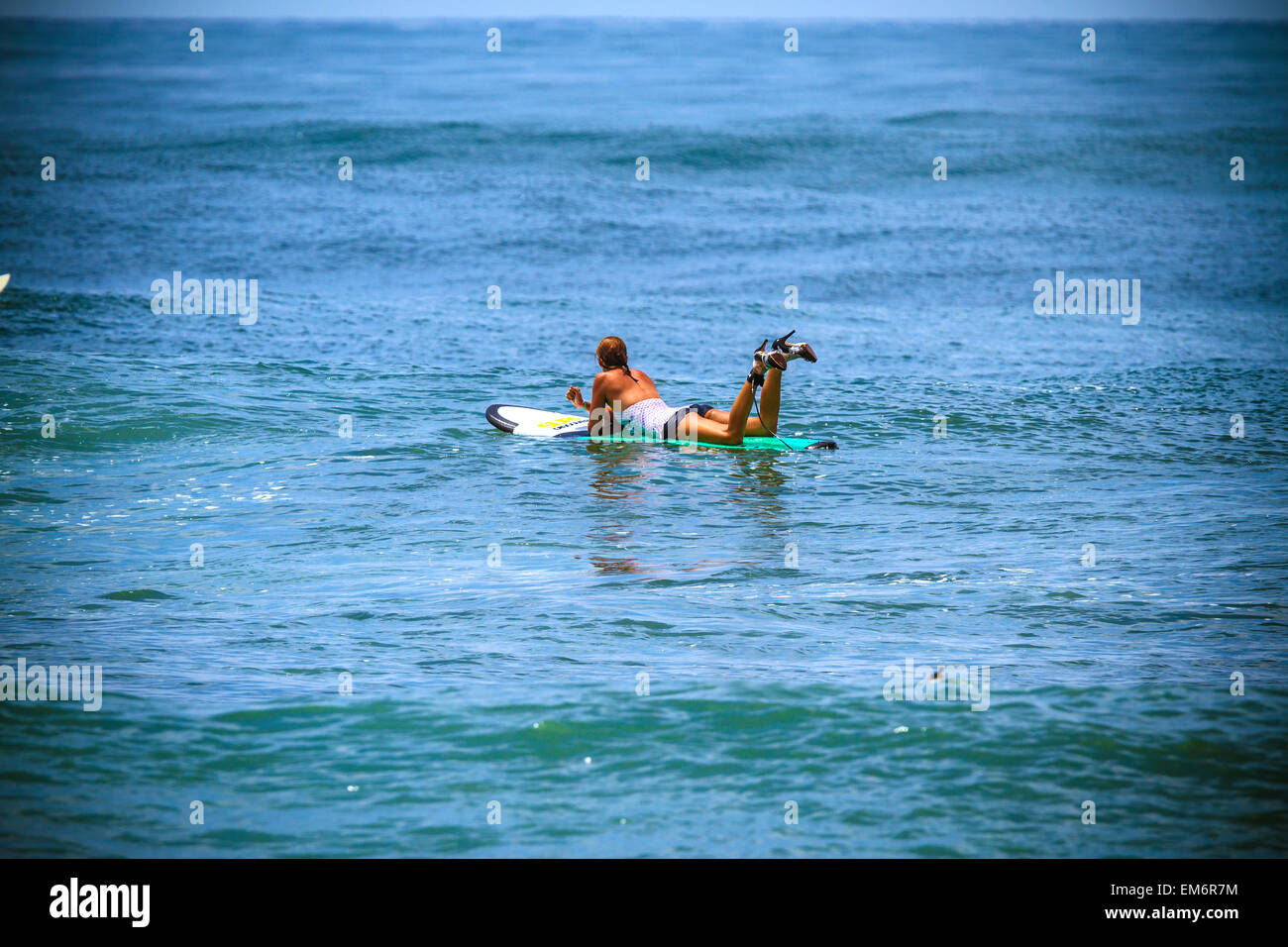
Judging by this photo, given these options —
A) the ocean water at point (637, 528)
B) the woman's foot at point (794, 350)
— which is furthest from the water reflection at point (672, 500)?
the woman's foot at point (794, 350)

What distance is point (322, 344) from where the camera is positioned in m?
16.8

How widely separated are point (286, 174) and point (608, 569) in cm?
2423

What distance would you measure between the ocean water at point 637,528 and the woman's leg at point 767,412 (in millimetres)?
461

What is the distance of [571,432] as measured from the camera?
12266 mm

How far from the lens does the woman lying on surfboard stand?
11531 millimetres

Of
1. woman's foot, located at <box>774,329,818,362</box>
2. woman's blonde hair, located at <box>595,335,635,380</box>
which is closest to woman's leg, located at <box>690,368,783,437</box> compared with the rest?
woman's foot, located at <box>774,329,818,362</box>

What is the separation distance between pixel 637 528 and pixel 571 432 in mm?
2885

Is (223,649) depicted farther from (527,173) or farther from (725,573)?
(527,173)

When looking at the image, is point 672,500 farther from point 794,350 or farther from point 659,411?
point 659,411

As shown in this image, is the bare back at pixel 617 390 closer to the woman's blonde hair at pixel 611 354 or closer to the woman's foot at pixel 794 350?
the woman's blonde hair at pixel 611 354

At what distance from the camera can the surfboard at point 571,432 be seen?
1173 centimetres


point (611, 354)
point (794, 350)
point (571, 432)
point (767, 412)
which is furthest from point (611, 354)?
point (794, 350)

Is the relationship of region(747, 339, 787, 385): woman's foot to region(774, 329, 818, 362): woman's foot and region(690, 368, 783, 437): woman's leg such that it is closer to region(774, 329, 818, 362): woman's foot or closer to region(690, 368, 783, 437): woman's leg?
region(774, 329, 818, 362): woman's foot

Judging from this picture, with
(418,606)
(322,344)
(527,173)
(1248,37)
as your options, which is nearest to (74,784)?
(418,606)
